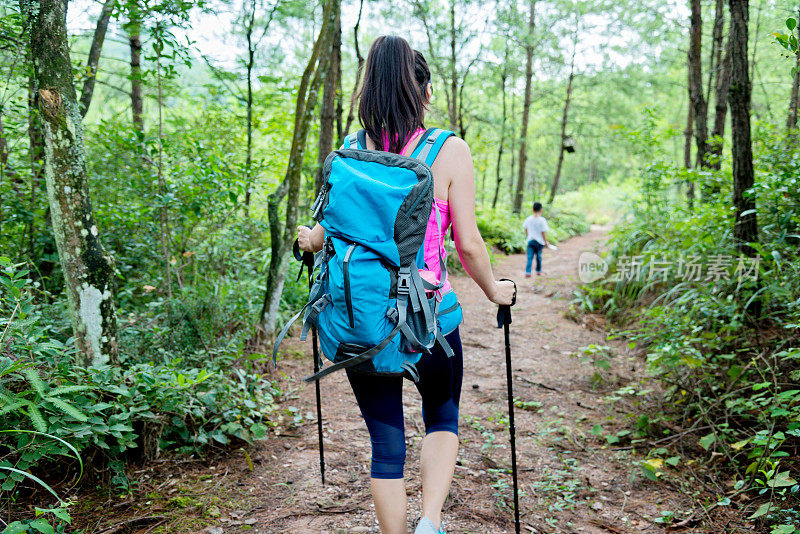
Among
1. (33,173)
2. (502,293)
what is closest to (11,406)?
(502,293)

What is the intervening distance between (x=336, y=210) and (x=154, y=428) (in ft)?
6.78

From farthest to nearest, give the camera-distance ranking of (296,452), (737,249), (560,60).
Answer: (560,60) → (737,249) → (296,452)

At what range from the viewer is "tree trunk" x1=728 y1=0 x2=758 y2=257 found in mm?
4273

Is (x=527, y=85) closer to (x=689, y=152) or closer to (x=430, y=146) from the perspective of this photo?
(x=689, y=152)

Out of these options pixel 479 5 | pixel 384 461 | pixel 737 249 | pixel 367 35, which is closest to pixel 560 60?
pixel 479 5

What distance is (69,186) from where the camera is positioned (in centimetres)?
283

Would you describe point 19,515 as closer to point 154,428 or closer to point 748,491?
point 154,428

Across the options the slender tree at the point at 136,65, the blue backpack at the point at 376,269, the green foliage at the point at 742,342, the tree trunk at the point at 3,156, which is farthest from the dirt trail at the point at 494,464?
the slender tree at the point at 136,65

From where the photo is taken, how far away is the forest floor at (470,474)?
2.71 m

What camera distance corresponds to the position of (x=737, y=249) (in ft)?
15.0

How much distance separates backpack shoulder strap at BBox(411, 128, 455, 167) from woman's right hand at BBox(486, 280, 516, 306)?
66cm

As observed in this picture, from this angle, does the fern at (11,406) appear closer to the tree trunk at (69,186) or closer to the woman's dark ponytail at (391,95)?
the tree trunk at (69,186)

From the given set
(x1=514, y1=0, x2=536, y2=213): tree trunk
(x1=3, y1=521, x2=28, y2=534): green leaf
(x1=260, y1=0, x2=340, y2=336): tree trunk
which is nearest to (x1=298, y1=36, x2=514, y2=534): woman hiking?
(x1=3, y1=521, x2=28, y2=534): green leaf

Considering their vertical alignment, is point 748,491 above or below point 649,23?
below
